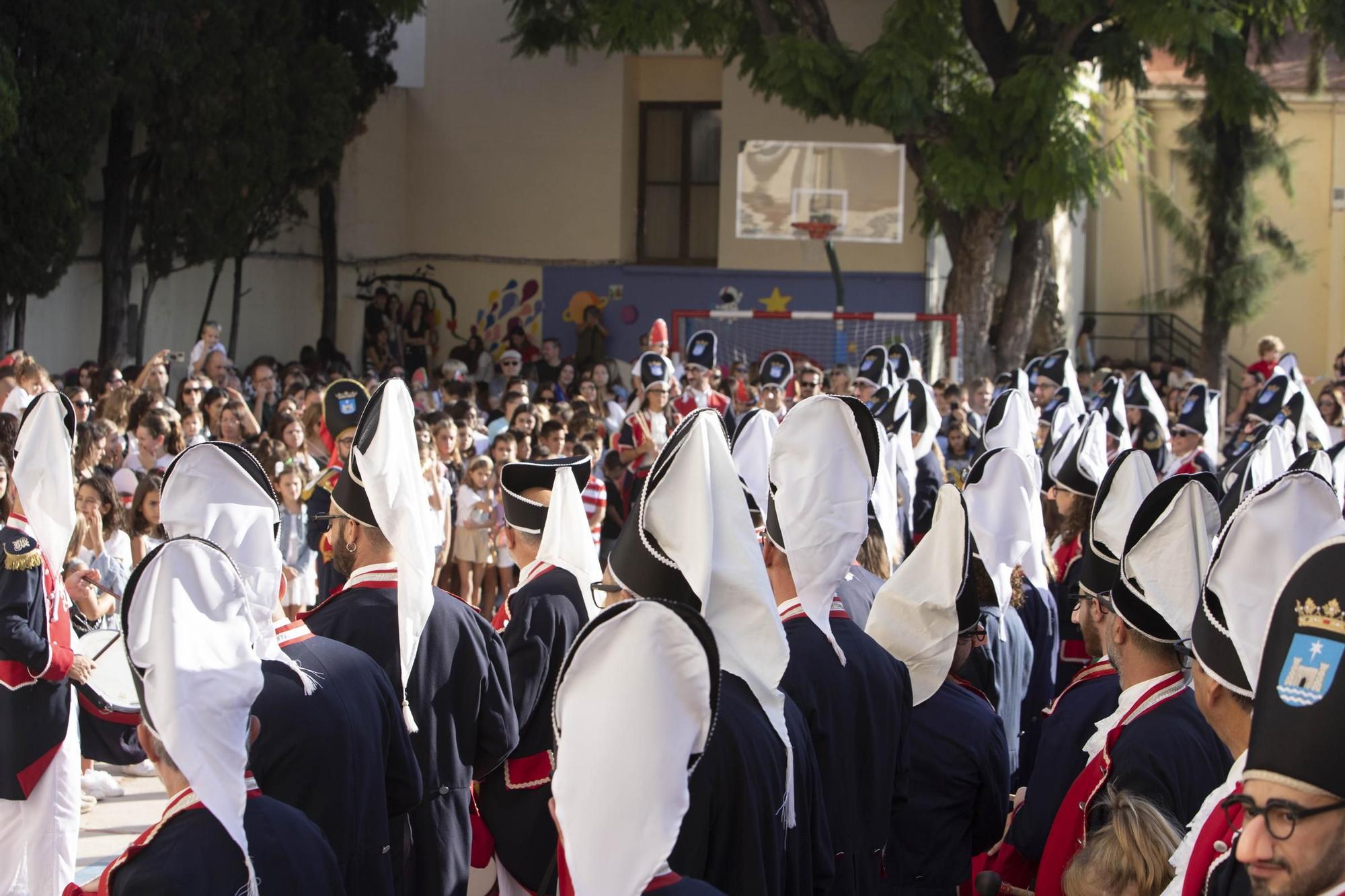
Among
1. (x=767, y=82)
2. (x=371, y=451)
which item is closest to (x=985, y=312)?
(x=767, y=82)

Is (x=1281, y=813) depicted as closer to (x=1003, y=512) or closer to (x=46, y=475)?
Answer: (x=1003, y=512)

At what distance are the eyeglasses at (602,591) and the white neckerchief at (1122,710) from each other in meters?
1.32

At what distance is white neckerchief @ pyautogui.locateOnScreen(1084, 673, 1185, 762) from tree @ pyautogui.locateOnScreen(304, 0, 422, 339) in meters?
16.2

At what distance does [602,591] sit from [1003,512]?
1803 mm

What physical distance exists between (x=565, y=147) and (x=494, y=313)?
9.11 feet

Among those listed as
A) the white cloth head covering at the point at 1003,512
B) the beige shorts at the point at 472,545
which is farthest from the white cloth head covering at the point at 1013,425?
the beige shorts at the point at 472,545

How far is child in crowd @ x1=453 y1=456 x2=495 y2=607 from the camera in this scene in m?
10.5

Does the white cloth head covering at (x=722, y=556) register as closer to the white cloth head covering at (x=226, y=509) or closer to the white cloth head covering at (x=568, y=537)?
the white cloth head covering at (x=226, y=509)

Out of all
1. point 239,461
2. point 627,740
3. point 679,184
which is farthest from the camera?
point 679,184

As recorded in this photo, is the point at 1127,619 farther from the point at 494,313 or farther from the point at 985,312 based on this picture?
the point at 494,313

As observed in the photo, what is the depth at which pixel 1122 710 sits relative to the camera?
3834 millimetres

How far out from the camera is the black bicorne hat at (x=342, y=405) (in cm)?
825

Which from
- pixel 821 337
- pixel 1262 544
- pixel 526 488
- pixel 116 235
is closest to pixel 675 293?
pixel 821 337

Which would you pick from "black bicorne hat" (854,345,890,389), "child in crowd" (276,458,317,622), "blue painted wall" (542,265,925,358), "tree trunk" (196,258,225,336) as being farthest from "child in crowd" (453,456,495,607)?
"blue painted wall" (542,265,925,358)
